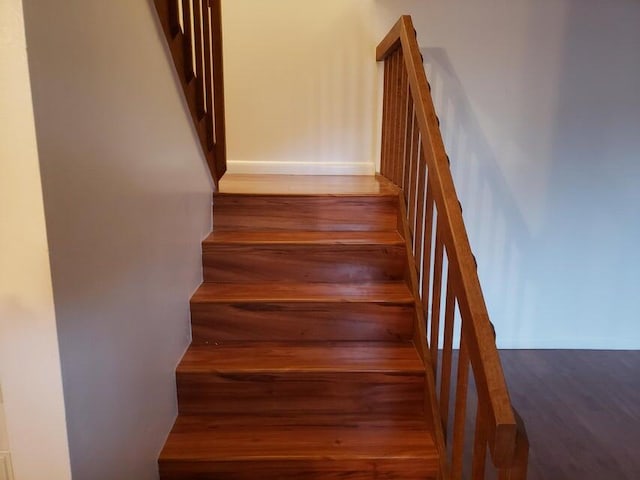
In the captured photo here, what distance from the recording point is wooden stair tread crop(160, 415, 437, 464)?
148 centimetres

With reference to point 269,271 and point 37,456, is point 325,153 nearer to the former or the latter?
point 269,271

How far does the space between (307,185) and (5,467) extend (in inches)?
75.6

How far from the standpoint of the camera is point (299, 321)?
6.01ft

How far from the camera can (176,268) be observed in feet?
5.40

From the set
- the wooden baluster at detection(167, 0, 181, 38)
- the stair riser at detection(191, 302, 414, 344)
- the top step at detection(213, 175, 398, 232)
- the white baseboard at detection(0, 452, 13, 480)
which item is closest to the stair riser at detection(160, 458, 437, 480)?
the stair riser at detection(191, 302, 414, 344)

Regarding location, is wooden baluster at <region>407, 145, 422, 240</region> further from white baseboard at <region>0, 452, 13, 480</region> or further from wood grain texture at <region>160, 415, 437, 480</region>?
white baseboard at <region>0, 452, 13, 480</region>

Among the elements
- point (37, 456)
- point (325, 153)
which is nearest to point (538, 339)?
point (325, 153)

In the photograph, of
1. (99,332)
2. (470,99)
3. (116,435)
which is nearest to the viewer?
(99,332)

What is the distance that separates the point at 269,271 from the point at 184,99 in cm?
77

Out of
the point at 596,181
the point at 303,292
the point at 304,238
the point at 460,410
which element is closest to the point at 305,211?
the point at 304,238

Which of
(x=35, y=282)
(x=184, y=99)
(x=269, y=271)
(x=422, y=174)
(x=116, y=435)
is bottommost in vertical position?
(x=116, y=435)

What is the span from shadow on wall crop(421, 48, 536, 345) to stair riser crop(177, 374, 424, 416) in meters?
1.50

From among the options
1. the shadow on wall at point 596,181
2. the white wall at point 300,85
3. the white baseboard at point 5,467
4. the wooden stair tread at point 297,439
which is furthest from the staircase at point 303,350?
the shadow on wall at point 596,181

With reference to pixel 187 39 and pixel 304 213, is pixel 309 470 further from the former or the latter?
pixel 187 39
